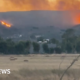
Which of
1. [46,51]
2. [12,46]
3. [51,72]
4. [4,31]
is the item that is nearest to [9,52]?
[12,46]

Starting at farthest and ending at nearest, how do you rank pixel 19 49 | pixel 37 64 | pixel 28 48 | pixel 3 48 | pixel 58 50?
pixel 58 50 → pixel 28 48 → pixel 19 49 → pixel 3 48 → pixel 37 64

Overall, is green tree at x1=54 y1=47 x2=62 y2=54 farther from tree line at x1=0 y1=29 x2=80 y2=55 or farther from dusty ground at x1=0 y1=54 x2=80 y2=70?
dusty ground at x1=0 y1=54 x2=80 y2=70

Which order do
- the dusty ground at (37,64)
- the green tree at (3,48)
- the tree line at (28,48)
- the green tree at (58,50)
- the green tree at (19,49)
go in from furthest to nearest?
1. the green tree at (58,50)
2. the tree line at (28,48)
3. the green tree at (19,49)
4. the green tree at (3,48)
5. the dusty ground at (37,64)

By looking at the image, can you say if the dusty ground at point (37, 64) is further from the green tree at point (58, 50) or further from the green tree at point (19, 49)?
the green tree at point (58, 50)

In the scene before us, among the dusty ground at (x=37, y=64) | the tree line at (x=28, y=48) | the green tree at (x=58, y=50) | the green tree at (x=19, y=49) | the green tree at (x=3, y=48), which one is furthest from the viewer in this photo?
the green tree at (x=58, y=50)

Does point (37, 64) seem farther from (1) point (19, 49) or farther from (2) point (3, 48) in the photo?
(1) point (19, 49)

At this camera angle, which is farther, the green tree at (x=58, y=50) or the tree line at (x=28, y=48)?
the green tree at (x=58, y=50)

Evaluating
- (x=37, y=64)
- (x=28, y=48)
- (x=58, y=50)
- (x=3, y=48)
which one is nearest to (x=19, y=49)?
(x=28, y=48)

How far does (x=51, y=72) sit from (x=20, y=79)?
8.26 ft

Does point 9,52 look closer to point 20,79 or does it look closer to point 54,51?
point 54,51

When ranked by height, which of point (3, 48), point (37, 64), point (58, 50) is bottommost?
point (37, 64)

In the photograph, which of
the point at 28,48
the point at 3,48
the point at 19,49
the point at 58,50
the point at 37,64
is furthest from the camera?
the point at 58,50

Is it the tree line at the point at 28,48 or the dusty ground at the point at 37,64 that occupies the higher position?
the tree line at the point at 28,48

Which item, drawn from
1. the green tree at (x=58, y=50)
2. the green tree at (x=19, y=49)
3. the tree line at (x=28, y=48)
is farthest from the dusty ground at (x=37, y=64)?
the green tree at (x=58, y=50)
